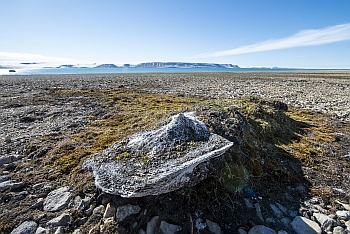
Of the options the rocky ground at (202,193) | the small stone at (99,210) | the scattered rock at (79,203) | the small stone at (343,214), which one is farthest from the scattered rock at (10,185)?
the small stone at (343,214)

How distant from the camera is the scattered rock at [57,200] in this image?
3852 millimetres

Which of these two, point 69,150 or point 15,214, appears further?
point 69,150

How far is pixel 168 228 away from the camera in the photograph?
3.42 meters

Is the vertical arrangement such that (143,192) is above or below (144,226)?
above

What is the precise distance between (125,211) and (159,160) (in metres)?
1.08

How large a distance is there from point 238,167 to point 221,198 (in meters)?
0.96

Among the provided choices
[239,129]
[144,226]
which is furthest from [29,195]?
[239,129]

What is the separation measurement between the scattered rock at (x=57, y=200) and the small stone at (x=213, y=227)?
8.99 ft

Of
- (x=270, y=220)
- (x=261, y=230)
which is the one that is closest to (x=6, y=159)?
(x=261, y=230)

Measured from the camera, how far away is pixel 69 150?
19.7 ft

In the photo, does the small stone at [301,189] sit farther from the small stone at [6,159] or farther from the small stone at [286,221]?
the small stone at [6,159]

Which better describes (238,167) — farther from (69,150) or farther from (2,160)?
(2,160)

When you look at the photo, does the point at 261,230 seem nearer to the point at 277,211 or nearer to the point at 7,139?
the point at 277,211

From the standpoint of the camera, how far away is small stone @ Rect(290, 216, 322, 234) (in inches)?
139
